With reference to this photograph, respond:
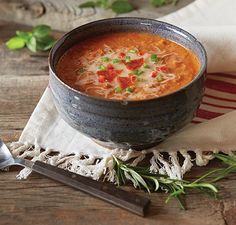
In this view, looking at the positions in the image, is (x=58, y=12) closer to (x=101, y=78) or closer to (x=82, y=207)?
(x=101, y=78)

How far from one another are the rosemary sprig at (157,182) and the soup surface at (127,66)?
0.63 ft

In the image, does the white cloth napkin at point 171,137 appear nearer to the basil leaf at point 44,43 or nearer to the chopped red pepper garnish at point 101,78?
the chopped red pepper garnish at point 101,78

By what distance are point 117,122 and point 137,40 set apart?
406 mm

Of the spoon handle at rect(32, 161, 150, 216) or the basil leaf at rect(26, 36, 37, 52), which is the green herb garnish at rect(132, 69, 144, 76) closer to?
the spoon handle at rect(32, 161, 150, 216)

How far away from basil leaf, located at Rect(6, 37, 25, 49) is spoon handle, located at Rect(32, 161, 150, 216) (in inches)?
31.0

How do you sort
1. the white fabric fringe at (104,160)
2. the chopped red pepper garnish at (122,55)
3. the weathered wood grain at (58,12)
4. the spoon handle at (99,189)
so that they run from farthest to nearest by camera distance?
the weathered wood grain at (58,12) → the chopped red pepper garnish at (122,55) → the white fabric fringe at (104,160) → the spoon handle at (99,189)

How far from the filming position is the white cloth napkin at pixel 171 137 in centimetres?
164

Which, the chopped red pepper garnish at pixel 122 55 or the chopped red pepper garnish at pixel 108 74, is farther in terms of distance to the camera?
the chopped red pepper garnish at pixel 122 55

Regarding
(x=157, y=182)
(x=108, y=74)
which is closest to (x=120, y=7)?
(x=108, y=74)

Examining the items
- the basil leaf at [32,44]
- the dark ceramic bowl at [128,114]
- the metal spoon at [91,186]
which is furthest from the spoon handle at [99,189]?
the basil leaf at [32,44]

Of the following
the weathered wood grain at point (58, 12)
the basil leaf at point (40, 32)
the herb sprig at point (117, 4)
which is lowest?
the weathered wood grain at point (58, 12)

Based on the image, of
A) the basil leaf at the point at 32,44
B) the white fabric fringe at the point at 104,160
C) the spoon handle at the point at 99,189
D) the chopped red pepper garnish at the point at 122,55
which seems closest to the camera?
the spoon handle at the point at 99,189

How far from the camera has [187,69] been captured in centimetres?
170

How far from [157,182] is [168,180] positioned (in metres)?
0.03
